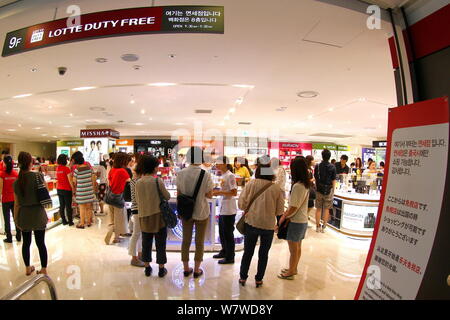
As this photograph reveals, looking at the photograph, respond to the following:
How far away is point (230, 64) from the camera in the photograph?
4.43m

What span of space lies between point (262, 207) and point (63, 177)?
454 cm

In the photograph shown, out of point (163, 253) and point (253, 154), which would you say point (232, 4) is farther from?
point (253, 154)

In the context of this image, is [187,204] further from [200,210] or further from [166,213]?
[166,213]

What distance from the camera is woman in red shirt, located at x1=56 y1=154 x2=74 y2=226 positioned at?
5059 mm

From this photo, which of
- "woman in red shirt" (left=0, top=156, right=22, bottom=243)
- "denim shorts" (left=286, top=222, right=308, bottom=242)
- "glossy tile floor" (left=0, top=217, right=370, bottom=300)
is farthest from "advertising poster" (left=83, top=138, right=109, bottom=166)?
"denim shorts" (left=286, top=222, right=308, bottom=242)

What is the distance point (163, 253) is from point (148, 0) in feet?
9.80

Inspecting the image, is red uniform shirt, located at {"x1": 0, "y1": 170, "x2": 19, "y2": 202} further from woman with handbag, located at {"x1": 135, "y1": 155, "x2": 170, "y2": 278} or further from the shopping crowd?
woman with handbag, located at {"x1": 135, "y1": 155, "x2": 170, "y2": 278}

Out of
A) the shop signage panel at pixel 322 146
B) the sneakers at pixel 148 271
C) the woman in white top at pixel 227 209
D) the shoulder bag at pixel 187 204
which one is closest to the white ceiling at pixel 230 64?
the woman in white top at pixel 227 209

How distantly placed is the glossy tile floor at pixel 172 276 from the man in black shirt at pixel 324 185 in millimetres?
1026

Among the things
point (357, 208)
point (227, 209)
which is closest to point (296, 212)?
point (227, 209)

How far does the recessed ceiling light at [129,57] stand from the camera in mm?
4062

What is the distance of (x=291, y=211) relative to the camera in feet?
9.64

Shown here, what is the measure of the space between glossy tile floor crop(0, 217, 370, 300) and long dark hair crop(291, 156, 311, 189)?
1.27m

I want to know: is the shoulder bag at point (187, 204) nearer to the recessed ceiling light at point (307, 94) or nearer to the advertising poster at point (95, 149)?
the recessed ceiling light at point (307, 94)
